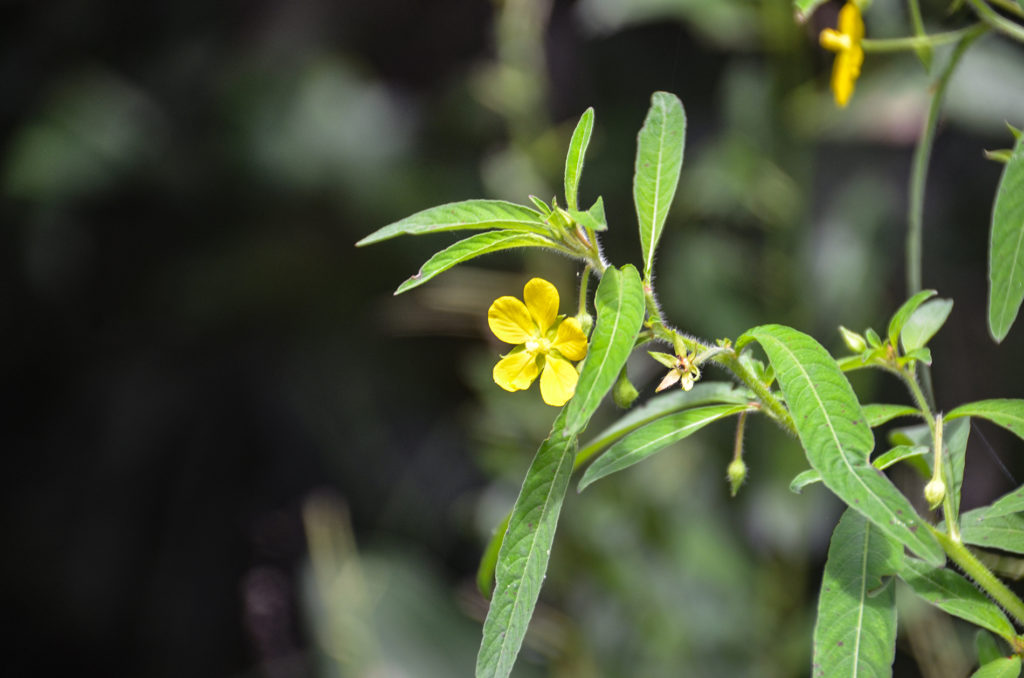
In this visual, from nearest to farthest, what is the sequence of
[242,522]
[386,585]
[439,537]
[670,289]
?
[670,289], [386,585], [439,537], [242,522]

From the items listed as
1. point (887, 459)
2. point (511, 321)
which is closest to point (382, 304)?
point (511, 321)

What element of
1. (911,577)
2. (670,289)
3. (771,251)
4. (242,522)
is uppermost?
(911,577)

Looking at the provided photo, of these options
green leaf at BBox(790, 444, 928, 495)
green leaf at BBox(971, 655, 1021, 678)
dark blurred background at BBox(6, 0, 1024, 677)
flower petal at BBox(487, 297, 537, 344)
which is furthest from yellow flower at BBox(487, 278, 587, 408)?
dark blurred background at BBox(6, 0, 1024, 677)

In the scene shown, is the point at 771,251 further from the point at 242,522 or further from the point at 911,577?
the point at 242,522

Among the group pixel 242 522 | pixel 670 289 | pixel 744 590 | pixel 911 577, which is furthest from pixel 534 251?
pixel 242 522

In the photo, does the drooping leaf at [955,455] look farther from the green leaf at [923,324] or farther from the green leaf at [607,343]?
the green leaf at [607,343]

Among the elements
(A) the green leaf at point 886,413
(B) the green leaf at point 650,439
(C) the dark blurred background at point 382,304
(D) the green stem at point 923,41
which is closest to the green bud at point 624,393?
(B) the green leaf at point 650,439
